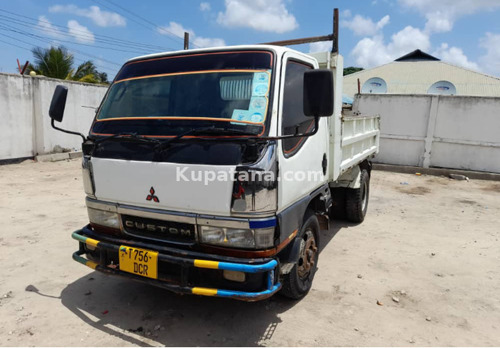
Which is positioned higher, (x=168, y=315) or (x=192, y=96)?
(x=192, y=96)

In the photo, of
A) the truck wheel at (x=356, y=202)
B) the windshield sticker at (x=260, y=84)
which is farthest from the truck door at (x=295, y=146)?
the truck wheel at (x=356, y=202)

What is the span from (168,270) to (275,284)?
788mm

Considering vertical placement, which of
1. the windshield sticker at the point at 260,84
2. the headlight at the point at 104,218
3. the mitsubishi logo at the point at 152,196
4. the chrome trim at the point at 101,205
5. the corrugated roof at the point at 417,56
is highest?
the corrugated roof at the point at 417,56

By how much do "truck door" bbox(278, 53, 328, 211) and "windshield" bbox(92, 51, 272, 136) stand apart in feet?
0.73

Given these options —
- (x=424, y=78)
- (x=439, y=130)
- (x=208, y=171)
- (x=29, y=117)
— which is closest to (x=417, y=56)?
(x=424, y=78)

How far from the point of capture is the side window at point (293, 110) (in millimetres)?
2733

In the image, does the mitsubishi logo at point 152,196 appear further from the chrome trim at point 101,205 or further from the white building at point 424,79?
the white building at point 424,79

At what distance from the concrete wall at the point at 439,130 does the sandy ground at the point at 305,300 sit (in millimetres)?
5521

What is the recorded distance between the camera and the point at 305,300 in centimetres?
330

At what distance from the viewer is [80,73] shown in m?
18.1

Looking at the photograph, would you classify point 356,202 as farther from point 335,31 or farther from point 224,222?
Result: point 224,222

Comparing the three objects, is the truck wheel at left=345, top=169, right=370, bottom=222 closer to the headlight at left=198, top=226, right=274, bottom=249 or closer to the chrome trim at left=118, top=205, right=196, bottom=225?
the headlight at left=198, top=226, right=274, bottom=249

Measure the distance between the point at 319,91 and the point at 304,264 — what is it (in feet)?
5.16

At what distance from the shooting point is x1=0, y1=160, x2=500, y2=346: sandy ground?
9.03 ft
